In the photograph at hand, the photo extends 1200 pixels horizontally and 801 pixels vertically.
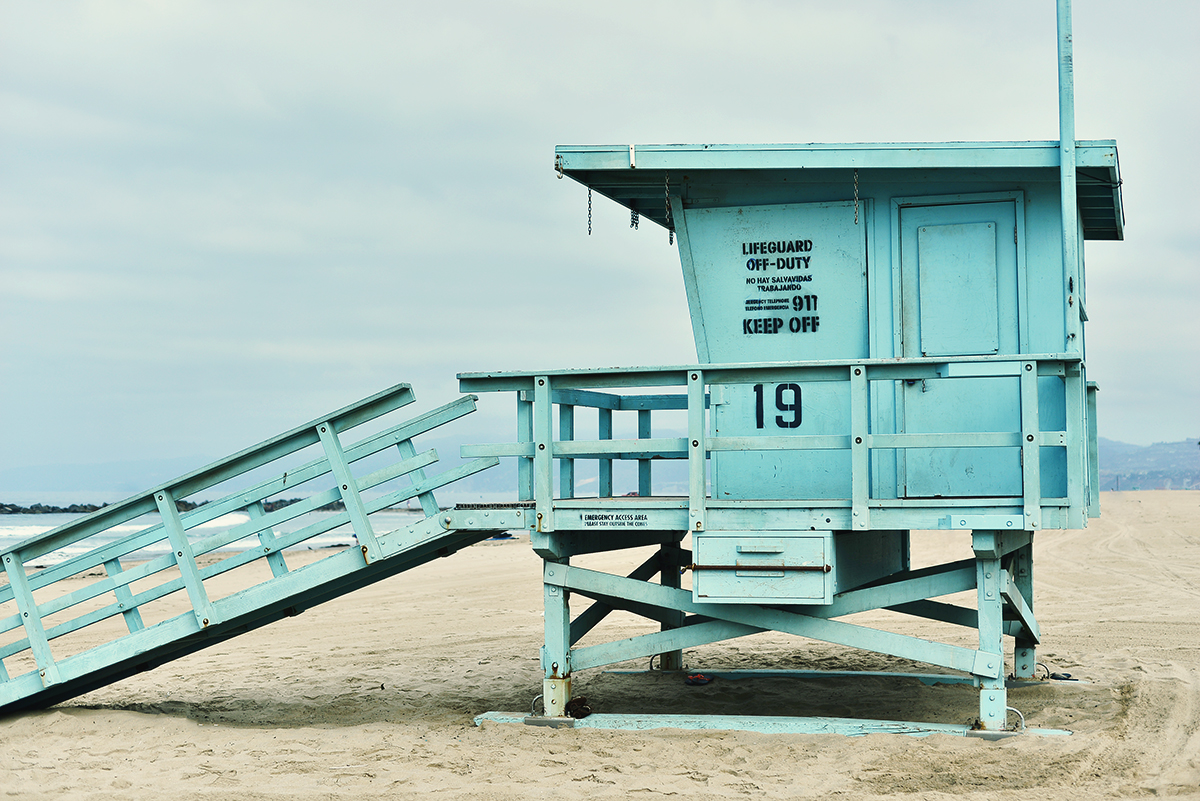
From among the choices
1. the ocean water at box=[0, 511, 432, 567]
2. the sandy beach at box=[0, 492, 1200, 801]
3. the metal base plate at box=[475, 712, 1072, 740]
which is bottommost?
the ocean water at box=[0, 511, 432, 567]

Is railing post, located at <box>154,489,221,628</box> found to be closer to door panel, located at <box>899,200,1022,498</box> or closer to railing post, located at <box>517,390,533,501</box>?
railing post, located at <box>517,390,533,501</box>

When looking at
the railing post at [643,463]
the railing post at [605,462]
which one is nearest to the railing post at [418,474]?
the railing post at [605,462]

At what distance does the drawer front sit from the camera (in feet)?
22.3

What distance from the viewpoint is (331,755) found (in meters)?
7.02

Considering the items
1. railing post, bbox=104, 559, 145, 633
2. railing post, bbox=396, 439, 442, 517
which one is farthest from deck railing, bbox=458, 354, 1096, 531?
railing post, bbox=104, 559, 145, 633

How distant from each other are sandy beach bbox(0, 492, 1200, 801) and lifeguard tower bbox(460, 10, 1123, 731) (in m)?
0.67

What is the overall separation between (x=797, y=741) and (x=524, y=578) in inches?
542

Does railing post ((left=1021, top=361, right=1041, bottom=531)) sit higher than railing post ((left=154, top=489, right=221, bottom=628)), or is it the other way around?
railing post ((left=1021, top=361, right=1041, bottom=531))

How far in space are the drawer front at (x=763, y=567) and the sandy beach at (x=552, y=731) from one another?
92 centimetres

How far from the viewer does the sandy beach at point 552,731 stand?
6141 mm

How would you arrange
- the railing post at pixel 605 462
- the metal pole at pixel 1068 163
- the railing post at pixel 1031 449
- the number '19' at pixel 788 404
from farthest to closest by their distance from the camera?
the railing post at pixel 605 462 → the number '19' at pixel 788 404 → the metal pole at pixel 1068 163 → the railing post at pixel 1031 449

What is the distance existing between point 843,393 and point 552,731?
126 inches

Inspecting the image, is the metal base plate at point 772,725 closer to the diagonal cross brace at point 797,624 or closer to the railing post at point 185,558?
the diagonal cross brace at point 797,624

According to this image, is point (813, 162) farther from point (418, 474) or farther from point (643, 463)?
→ point (418, 474)
